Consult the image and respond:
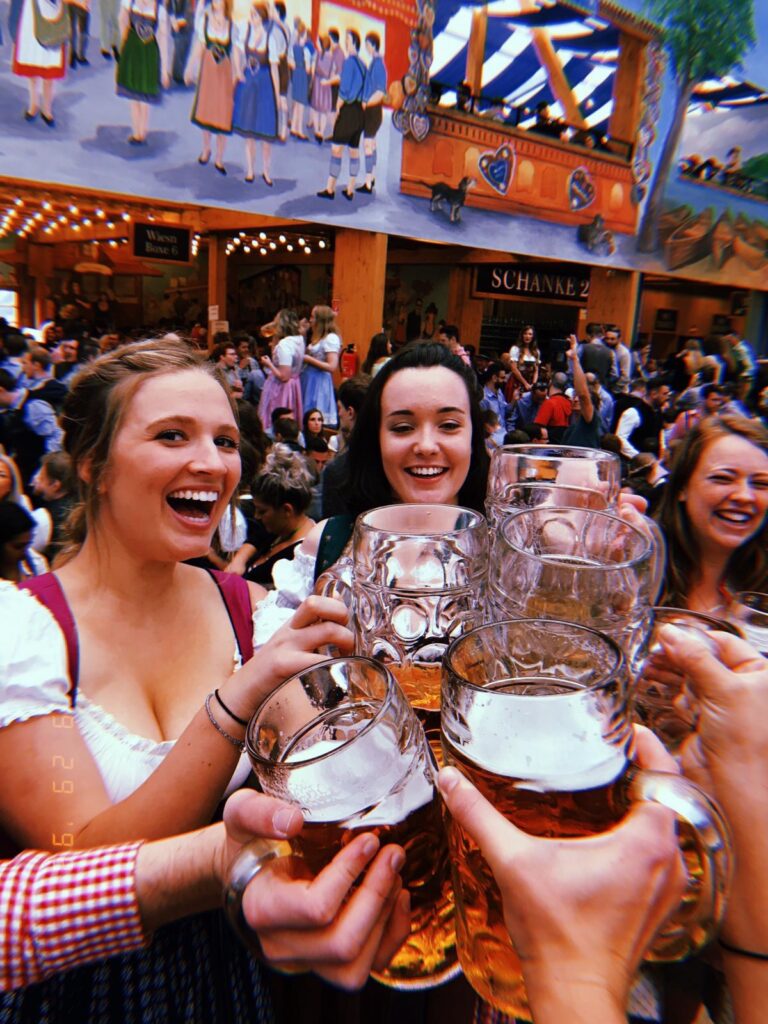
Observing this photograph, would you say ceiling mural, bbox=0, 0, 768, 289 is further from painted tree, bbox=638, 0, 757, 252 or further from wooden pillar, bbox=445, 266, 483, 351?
wooden pillar, bbox=445, 266, 483, 351

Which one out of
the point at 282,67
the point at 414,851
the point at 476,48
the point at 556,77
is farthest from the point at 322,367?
the point at 556,77

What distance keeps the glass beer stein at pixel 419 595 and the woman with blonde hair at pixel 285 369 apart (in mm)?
4560

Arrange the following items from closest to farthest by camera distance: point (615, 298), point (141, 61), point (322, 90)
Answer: point (141, 61), point (322, 90), point (615, 298)

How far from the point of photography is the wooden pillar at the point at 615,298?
36.3 feet

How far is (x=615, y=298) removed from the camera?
11250mm

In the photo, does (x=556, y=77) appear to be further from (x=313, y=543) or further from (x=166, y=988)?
(x=166, y=988)

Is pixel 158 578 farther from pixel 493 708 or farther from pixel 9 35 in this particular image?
pixel 9 35

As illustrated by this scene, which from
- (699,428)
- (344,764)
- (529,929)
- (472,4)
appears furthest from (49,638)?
(472,4)

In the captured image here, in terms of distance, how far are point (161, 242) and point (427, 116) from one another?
11.6 ft

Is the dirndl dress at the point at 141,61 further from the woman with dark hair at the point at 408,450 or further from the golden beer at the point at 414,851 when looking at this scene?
the golden beer at the point at 414,851

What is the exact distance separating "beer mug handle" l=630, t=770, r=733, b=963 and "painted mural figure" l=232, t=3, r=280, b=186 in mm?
7355

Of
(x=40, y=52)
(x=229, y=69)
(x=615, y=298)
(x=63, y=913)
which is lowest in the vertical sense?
(x=63, y=913)

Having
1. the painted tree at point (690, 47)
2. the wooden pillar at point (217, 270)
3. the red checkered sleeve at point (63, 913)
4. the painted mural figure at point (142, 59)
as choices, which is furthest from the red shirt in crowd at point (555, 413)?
the painted tree at point (690, 47)

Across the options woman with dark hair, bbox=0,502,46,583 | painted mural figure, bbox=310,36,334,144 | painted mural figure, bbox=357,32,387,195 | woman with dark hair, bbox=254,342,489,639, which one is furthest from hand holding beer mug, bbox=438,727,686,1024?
painted mural figure, bbox=357,32,387,195
